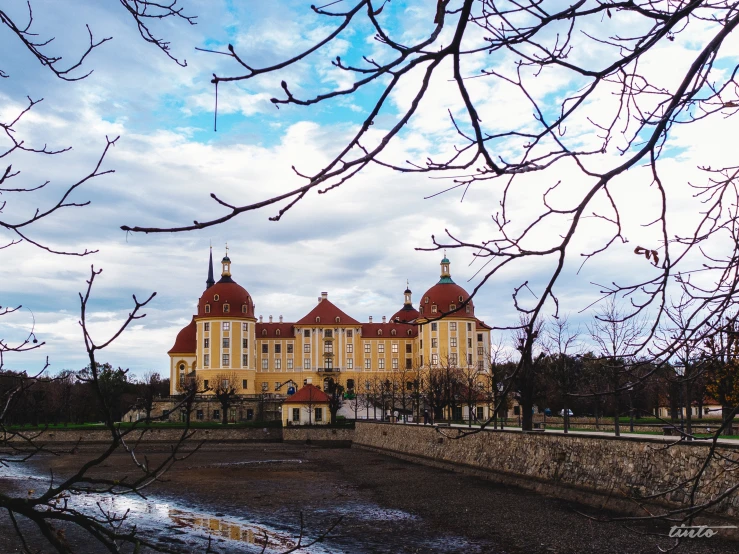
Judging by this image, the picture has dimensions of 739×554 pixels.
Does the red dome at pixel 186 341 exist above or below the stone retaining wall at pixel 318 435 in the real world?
above

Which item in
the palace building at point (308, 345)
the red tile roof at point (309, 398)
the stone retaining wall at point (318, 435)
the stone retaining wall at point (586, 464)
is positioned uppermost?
the palace building at point (308, 345)

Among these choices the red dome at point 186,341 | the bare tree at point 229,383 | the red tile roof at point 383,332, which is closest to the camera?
the bare tree at point 229,383

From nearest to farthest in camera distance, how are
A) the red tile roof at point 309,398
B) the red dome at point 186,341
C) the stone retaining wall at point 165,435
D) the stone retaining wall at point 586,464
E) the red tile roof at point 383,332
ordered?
the stone retaining wall at point 586,464
the stone retaining wall at point 165,435
the red tile roof at point 309,398
the red dome at point 186,341
the red tile roof at point 383,332

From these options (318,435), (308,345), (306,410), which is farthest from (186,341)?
(318,435)

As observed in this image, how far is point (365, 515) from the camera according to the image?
19250mm

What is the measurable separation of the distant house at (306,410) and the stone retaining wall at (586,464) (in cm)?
2317

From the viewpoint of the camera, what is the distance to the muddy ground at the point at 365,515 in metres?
15.0

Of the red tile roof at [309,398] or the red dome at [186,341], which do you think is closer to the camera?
the red tile roof at [309,398]

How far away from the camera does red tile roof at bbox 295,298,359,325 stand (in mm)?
77688

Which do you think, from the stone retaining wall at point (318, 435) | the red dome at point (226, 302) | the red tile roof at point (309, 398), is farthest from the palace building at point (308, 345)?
the stone retaining wall at point (318, 435)

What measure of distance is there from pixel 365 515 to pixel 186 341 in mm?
59804

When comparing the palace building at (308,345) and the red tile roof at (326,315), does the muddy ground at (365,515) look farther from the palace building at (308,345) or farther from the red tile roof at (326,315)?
the red tile roof at (326,315)

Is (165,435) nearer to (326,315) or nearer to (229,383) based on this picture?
(229,383)

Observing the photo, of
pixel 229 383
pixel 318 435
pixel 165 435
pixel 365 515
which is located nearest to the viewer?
pixel 365 515
